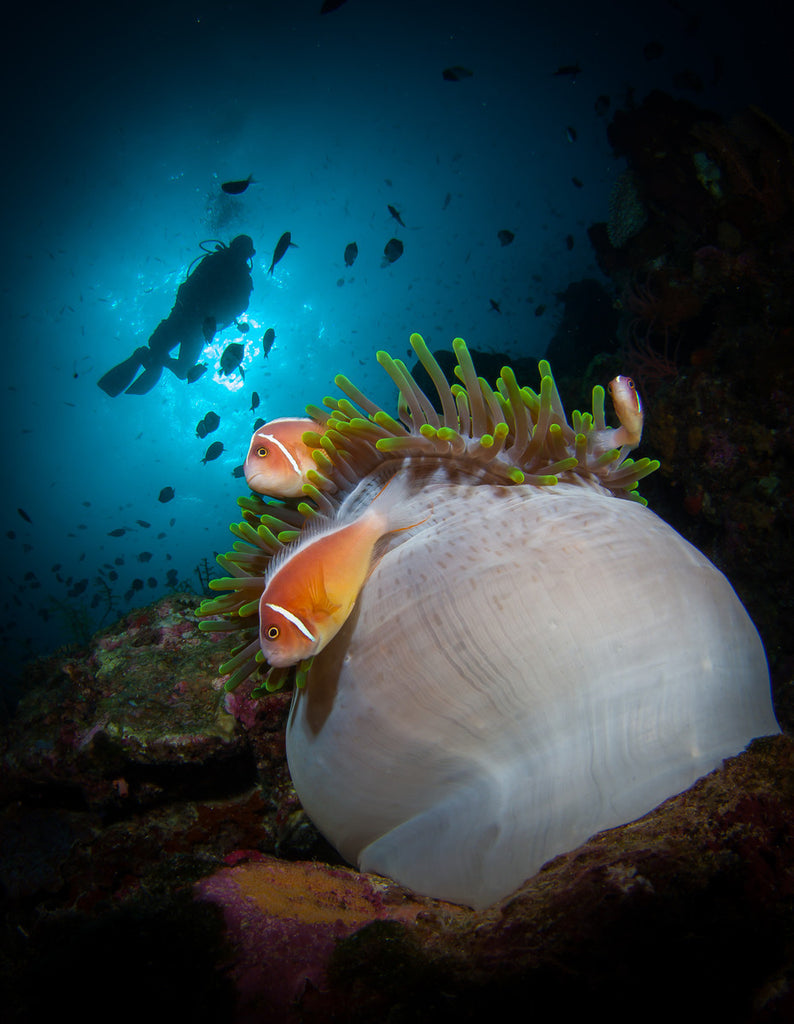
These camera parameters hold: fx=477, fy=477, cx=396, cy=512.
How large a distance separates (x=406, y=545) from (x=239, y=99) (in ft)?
81.8

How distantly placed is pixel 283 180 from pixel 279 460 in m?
Result: 28.6

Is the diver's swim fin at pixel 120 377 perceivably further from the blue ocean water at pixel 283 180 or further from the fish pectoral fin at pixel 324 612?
the fish pectoral fin at pixel 324 612

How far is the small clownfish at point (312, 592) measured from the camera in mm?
1209

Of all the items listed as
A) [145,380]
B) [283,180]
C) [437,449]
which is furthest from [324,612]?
[283,180]

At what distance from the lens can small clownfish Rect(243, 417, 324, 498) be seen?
1811 mm

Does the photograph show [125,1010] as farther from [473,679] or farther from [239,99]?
[239,99]

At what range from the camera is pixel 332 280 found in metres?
31.7

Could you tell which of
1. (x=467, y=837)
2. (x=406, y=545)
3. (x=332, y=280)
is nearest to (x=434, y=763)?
(x=467, y=837)

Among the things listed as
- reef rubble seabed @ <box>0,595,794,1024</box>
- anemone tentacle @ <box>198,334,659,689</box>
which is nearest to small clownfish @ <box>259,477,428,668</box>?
anemone tentacle @ <box>198,334,659,689</box>

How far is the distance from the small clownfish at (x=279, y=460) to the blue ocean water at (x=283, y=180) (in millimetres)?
8415

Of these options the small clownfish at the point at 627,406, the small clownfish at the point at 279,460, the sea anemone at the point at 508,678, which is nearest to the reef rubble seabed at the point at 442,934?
the sea anemone at the point at 508,678

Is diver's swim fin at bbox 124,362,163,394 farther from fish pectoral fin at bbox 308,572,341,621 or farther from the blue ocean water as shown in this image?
fish pectoral fin at bbox 308,572,341,621

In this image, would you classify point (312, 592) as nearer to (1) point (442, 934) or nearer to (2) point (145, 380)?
(1) point (442, 934)

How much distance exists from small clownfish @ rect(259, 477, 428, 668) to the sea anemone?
160 mm
